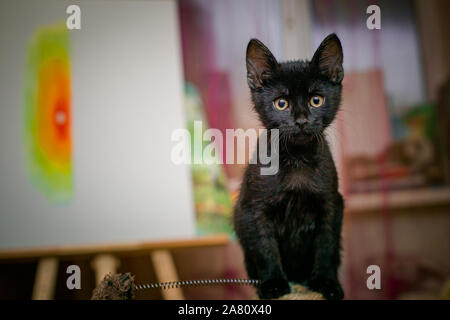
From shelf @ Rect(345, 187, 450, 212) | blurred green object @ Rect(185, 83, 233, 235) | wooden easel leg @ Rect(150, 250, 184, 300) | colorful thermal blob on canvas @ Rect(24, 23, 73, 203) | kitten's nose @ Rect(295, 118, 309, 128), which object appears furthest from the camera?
shelf @ Rect(345, 187, 450, 212)

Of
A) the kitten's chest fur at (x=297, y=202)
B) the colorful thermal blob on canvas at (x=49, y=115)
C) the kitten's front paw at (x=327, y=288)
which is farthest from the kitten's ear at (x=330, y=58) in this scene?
the colorful thermal blob on canvas at (x=49, y=115)

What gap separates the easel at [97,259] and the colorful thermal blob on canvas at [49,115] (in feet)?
0.49

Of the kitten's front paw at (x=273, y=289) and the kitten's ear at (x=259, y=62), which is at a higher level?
the kitten's ear at (x=259, y=62)

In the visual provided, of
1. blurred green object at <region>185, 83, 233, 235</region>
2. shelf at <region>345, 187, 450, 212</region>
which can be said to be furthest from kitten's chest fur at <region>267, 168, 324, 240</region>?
shelf at <region>345, 187, 450, 212</region>

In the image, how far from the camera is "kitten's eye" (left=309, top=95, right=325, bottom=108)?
69 cm

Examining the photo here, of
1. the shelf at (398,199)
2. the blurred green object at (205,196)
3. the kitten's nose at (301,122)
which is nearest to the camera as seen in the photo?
the kitten's nose at (301,122)

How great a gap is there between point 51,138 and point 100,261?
1.73 ft

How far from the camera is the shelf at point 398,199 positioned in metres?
1.62

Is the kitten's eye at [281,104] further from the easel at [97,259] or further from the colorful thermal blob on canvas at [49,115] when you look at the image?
the colorful thermal blob on canvas at [49,115]

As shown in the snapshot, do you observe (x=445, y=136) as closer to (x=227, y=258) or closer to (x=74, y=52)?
(x=227, y=258)

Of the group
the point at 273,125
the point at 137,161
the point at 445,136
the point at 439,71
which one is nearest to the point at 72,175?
the point at 137,161

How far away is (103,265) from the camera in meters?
0.89

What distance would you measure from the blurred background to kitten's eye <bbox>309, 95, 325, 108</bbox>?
0.06 m

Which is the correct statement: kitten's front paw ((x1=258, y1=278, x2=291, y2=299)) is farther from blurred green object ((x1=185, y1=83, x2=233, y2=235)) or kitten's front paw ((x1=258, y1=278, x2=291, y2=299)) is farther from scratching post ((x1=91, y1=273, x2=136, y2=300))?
blurred green object ((x1=185, y1=83, x2=233, y2=235))
